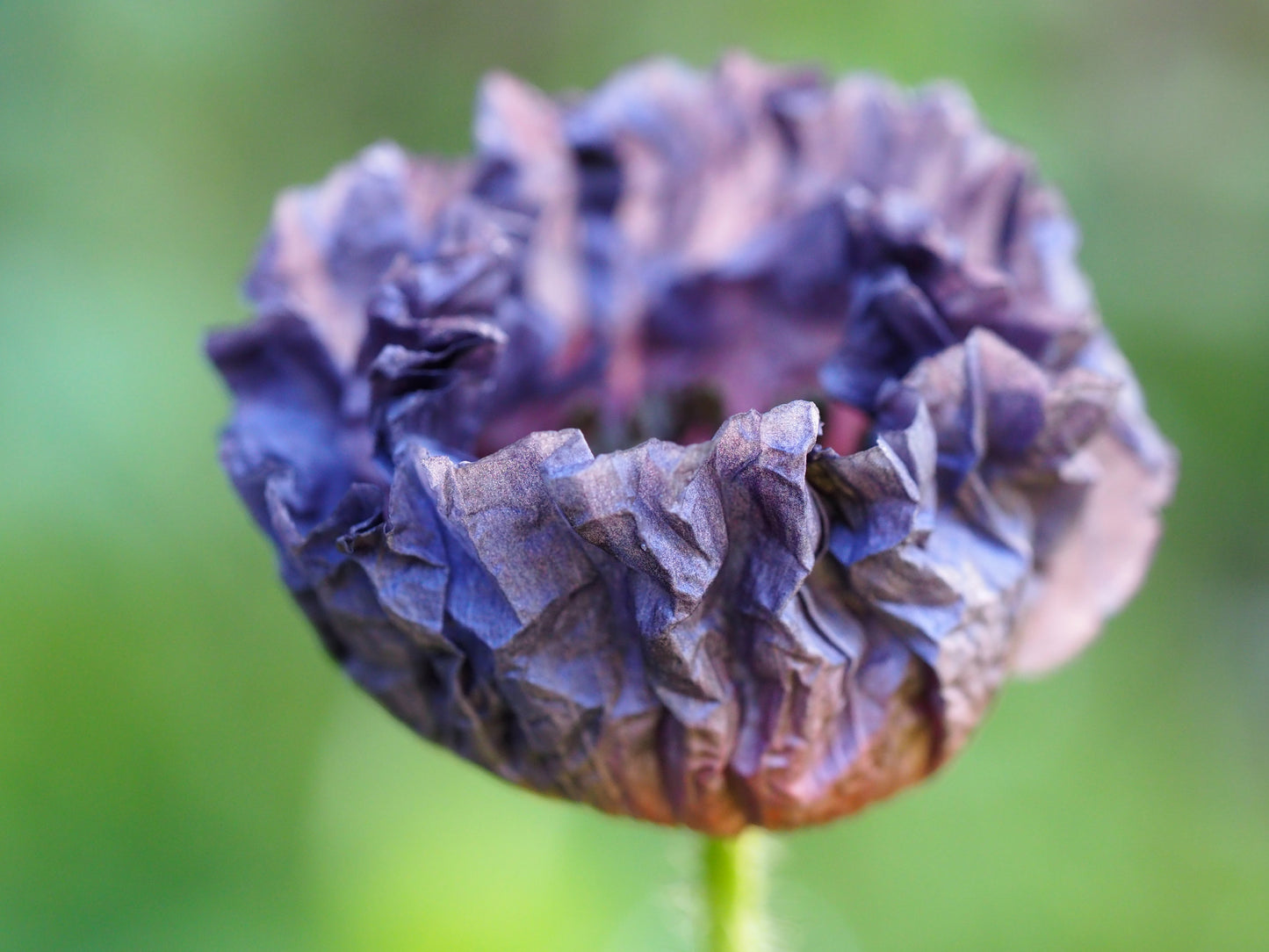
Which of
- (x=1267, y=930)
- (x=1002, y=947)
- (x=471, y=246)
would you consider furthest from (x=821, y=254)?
(x=1267, y=930)

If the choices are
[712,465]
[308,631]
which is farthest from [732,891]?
[308,631]

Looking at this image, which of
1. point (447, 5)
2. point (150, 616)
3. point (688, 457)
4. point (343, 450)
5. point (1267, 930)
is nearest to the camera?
point (688, 457)

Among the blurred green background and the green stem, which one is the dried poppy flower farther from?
the blurred green background

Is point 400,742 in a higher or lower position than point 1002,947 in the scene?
higher

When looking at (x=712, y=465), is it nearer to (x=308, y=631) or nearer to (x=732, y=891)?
(x=732, y=891)

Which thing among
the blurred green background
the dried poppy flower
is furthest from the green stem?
the blurred green background

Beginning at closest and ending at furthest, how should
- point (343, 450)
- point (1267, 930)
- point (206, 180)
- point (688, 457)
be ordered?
1. point (688, 457)
2. point (343, 450)
3. point (1267, 930)
4. point (206, 180)

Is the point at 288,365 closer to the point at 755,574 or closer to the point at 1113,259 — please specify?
the point at 755,574
